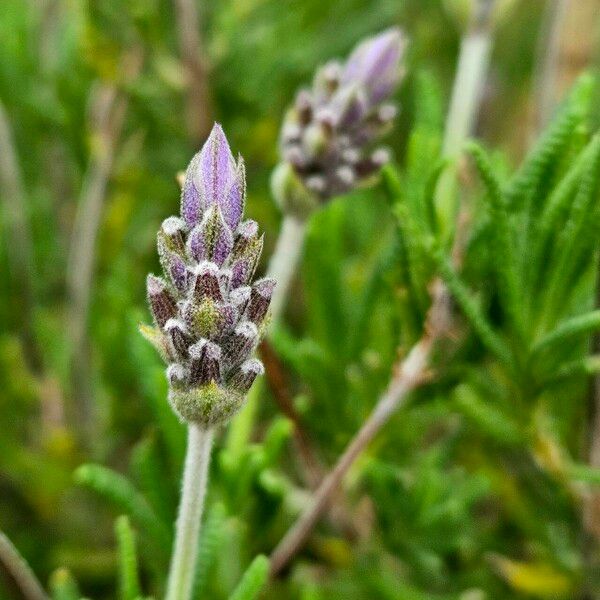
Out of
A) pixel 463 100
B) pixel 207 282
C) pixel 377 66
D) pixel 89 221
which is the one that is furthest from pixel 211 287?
pixel 89 221

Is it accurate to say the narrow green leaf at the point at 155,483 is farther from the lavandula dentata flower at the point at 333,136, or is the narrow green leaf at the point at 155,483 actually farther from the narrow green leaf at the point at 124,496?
the lavandula dentata flower at the point at 333,136

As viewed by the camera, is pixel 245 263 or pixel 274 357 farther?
pixel 274 357

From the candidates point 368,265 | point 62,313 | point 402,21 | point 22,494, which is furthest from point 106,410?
point 402,21

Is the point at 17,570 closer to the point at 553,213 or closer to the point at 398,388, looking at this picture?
the point at 398,388

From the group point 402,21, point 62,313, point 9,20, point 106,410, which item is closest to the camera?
point 106,410

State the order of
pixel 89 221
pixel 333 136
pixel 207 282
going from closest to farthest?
pixel 207 282
pixel 333 136
pixel 89 221

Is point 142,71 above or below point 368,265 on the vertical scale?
above

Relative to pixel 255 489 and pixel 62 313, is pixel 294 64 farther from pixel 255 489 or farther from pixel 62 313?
pixel 255 489

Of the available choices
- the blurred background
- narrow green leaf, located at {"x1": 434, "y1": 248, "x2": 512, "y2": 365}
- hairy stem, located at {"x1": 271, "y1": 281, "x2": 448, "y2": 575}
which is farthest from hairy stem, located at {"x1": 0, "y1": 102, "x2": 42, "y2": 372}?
narrow green leaf, located at {"x1": 434, "y1": 248, "x2": 512, "y2": 365}
